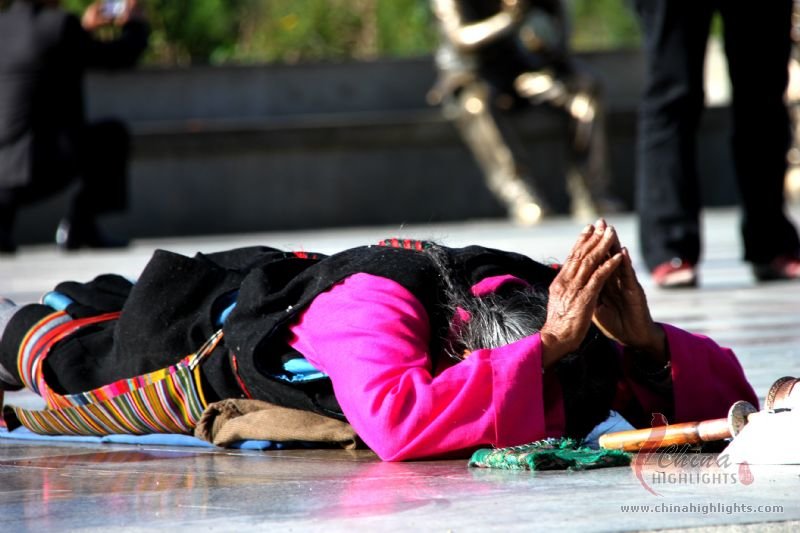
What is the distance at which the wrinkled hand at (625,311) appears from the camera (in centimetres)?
254

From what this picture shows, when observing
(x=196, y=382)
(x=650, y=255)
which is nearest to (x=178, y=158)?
(x=650, y=255)

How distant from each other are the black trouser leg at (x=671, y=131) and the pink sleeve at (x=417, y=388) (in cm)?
299

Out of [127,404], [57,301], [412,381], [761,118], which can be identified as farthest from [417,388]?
[761,118]

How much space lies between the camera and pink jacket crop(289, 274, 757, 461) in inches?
98.0

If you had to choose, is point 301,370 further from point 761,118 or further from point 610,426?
point 761,118

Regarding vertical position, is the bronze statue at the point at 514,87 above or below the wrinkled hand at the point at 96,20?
below

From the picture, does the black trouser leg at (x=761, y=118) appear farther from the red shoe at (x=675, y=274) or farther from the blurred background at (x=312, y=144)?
the blurred background at (x=312, y=144)

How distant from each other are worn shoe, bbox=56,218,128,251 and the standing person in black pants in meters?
5.40

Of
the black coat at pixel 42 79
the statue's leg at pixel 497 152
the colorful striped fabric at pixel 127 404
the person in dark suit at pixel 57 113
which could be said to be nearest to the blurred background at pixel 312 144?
the statue's leg at pixel 497 152

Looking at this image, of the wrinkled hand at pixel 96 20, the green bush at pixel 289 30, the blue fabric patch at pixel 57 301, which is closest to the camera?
the blue fabric patch at pixel 57 301

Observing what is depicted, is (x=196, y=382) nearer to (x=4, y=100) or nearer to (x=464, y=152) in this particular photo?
(x=4, y=100)

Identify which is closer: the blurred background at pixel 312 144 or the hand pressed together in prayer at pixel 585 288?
the hand pressed together in prayer at pixel 585 288

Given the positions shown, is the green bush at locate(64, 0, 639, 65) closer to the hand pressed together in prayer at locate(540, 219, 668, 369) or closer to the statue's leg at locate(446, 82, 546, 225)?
the statue's leg at locate(446, 82, 546, 225)

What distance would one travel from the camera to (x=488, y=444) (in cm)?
258
